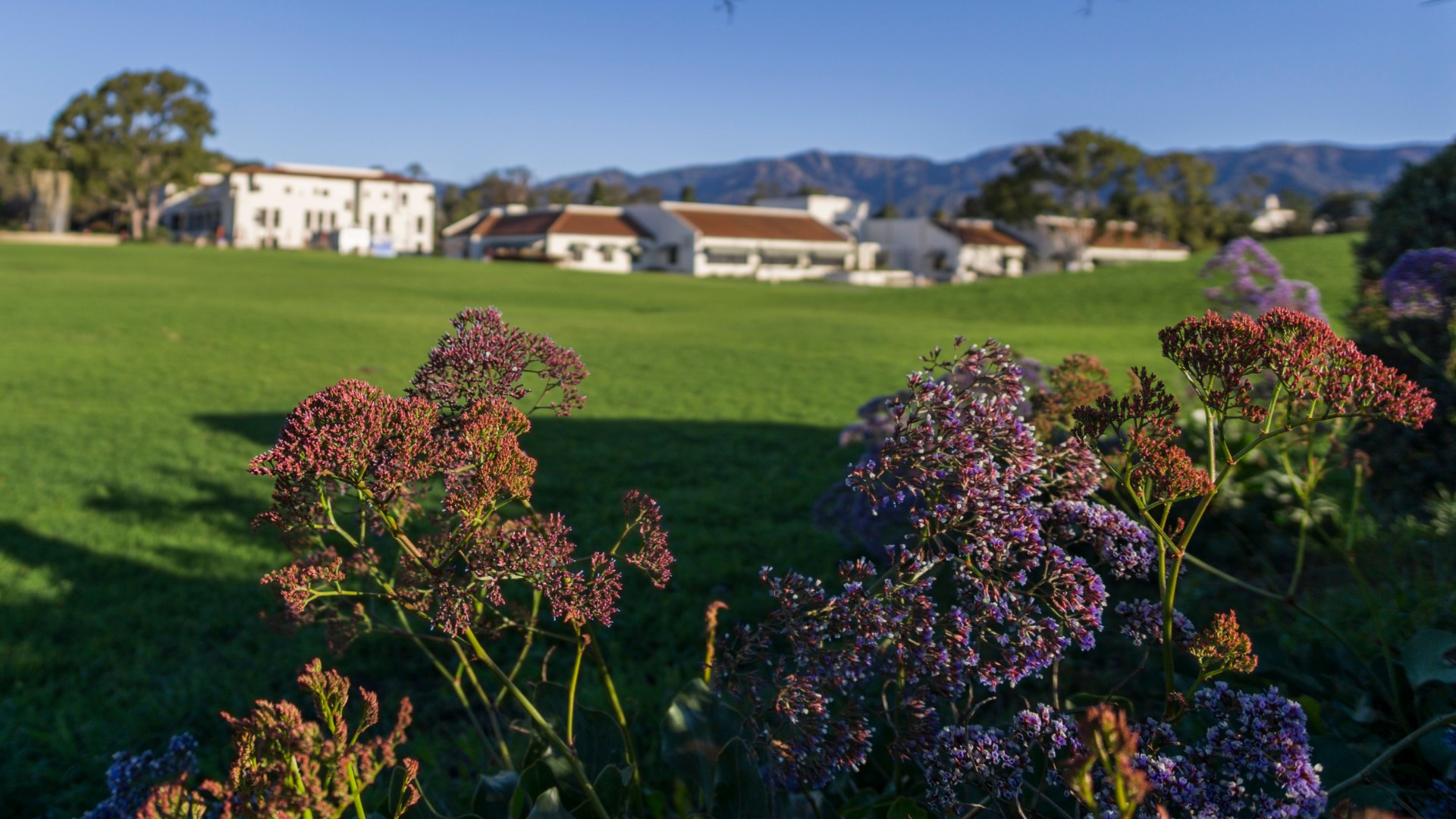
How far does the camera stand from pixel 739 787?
1.33 m

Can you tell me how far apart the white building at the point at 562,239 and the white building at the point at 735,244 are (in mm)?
1688

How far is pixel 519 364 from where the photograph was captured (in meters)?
1.28

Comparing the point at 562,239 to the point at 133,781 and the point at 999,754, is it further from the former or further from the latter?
the point at 999,754

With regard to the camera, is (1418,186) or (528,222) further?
(528,222)

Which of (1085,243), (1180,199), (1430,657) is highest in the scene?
(1180,199)

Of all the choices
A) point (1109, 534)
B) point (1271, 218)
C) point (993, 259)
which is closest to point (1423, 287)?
point (1109, 534)

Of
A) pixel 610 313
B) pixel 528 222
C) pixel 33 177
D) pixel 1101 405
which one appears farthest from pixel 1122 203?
pixel 33 177

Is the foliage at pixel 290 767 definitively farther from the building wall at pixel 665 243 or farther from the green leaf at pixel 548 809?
the building wall at pixel 665 243

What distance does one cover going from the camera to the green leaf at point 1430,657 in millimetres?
1486

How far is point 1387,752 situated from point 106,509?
7.27 metres

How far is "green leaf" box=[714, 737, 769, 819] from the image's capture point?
1.31 m

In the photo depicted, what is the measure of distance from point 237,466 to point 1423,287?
26.1 feet

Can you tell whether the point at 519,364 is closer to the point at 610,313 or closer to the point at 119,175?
the point at 610,313

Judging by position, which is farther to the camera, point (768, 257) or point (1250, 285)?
point (768, 257)
